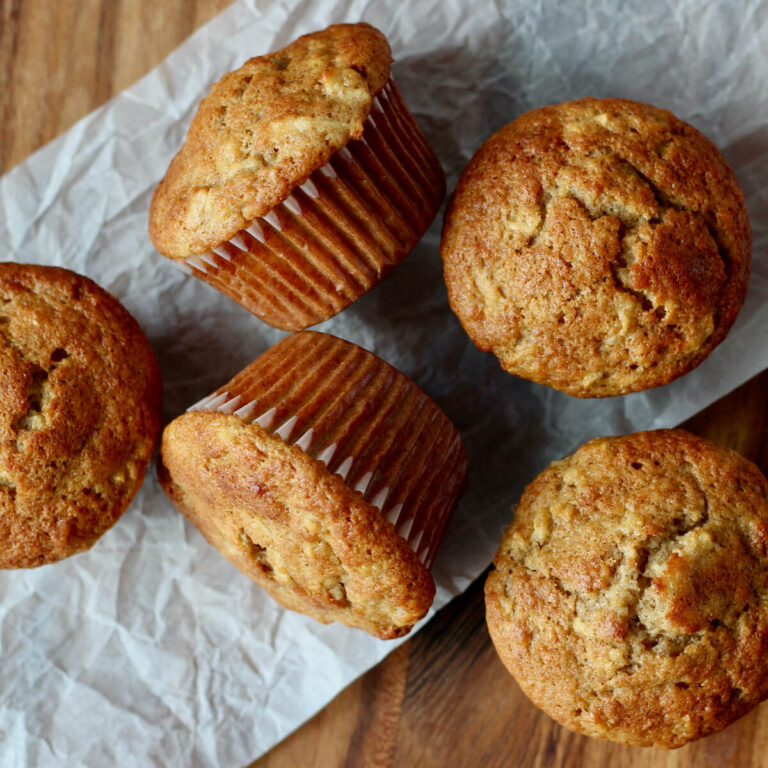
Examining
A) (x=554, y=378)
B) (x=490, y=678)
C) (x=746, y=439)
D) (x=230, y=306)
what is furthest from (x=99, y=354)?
(x=746, y=439)

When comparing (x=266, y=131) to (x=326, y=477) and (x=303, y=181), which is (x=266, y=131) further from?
(x=326, y=477)

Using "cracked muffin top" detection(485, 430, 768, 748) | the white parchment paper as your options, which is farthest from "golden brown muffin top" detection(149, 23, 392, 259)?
"cracked muffin top" detection(485, 430, 768, 748)

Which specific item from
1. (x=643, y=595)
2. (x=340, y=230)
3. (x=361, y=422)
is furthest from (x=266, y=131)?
(x=643, y=595)

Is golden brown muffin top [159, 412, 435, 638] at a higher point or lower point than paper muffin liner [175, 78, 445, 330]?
lower

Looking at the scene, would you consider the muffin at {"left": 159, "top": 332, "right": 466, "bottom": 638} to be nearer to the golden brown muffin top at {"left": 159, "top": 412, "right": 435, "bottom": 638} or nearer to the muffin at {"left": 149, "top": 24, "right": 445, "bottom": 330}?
the golden brown muffin top at {"left": 159, "top": 412, "right": 435, "bottom": 638}

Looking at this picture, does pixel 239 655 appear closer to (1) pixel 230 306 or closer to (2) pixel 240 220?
(1) pixel 230 306

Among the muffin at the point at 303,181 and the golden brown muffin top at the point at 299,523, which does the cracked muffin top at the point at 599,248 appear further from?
the golden brown muffin top at the point at 299,523
